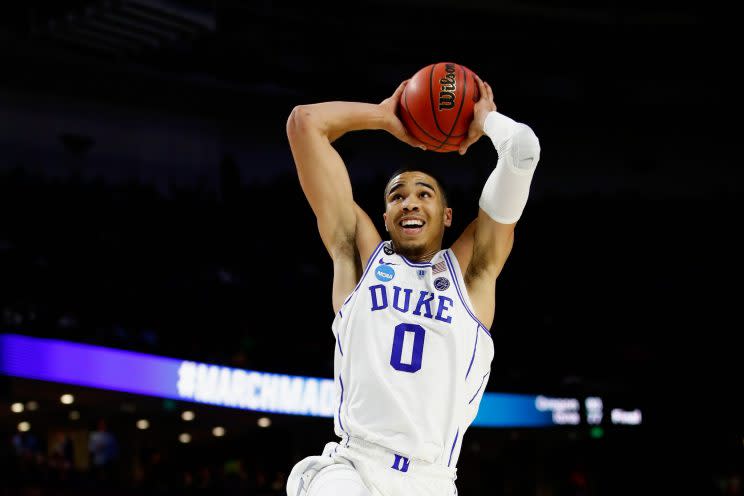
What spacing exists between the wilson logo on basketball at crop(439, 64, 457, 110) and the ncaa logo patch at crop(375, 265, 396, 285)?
2.16ft

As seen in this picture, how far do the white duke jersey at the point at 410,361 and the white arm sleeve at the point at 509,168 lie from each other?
0.94ft

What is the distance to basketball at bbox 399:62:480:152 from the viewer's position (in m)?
3.73

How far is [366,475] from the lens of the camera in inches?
128

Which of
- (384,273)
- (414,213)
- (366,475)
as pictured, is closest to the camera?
(366,475)

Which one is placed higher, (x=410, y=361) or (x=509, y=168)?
(x=509, y=168)

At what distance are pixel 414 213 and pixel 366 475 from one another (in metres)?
1.01

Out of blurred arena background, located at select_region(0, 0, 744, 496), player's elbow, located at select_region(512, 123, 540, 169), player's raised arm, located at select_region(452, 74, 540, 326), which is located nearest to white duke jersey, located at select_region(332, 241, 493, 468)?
player's raised arm, located at select_region(452, 74, 540, 326)

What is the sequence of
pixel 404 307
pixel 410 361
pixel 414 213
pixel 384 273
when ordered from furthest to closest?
pixel 414 213 < pixel 384 273 < pixel 404 307 < pixel 410 361

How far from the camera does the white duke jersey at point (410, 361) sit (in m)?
→ 3.32

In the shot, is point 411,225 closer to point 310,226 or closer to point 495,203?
point 495,203

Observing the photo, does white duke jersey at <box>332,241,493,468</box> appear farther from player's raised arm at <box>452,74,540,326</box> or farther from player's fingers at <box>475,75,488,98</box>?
player's fingers at <box>475,75,488,98</box>

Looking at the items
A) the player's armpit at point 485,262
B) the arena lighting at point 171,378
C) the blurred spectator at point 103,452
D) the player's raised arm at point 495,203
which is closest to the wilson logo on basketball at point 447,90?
the player's raised arm at point 495,203

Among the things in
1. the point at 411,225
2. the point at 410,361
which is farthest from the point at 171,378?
the point at 410,361

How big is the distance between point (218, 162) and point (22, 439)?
22.2ft
